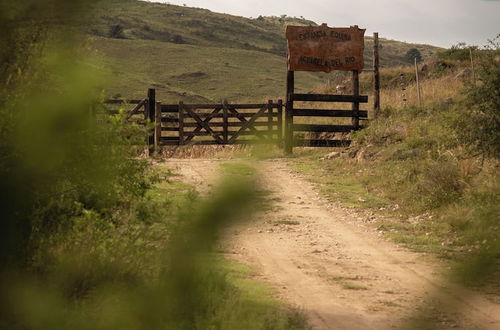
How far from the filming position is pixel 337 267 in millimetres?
7996

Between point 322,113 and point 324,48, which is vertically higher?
point 324,48

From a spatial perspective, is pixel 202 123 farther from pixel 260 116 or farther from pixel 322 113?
pixel 322 113

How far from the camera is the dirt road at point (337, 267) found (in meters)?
6.12

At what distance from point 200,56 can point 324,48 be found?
5463cm

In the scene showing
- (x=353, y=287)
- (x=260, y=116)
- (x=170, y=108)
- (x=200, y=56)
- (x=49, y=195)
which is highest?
(x=200, y=56)

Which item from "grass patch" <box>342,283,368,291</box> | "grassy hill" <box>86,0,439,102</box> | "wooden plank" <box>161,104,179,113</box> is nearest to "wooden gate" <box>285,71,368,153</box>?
"wooden plank" <box>161,104,179,113</box>

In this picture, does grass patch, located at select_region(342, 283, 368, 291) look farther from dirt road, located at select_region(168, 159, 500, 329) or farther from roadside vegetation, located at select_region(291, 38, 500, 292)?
roadside vegetation, located at select_region(291, 38, 500, 292)

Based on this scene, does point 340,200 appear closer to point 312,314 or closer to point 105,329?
point 312,314

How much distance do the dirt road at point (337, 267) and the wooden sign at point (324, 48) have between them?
9.36 m

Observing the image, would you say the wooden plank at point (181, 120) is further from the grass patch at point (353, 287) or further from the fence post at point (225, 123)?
the grass patch at point (353, 287)

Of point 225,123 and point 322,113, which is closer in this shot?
point 322,113

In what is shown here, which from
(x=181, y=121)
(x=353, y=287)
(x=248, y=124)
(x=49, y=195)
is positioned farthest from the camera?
(x=248, y=124)

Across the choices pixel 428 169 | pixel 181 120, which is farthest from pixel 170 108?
pixel 428 169

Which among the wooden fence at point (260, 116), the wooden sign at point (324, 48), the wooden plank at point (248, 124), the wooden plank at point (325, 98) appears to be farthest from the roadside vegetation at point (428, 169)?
the wooden plank at point (248, 124)
